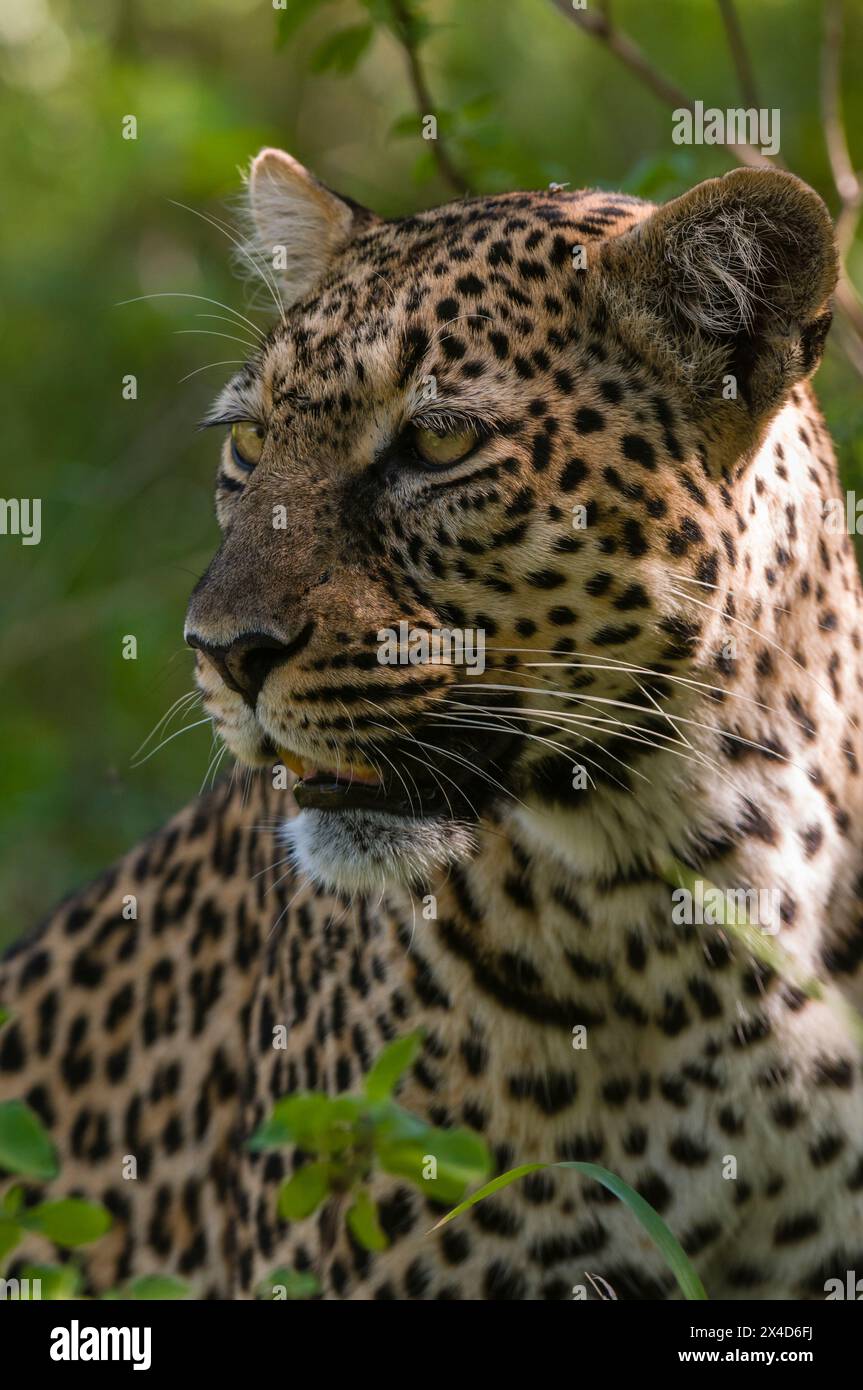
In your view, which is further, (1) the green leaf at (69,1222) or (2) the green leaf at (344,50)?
(2) the green leaf at (344,50)

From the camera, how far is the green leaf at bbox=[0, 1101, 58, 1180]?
342 cm

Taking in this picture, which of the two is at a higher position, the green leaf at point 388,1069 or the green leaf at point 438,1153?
the green leaf at point 388,1069

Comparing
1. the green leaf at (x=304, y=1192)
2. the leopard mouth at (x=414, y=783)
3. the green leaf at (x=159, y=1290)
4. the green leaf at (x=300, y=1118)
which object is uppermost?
the leopard mouth at (x=414, y=783)

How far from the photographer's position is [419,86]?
668cm

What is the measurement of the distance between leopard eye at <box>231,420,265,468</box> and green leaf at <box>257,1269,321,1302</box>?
6.31ft

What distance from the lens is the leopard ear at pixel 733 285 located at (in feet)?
13.3

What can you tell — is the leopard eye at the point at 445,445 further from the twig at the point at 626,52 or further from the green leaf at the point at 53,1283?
the twig at the point at 626,52

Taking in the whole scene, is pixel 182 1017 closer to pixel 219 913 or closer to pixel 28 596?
pixel 219 913

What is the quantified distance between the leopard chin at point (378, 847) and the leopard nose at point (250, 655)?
0.39 meters

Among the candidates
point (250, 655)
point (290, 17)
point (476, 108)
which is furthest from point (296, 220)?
point (250, 655)

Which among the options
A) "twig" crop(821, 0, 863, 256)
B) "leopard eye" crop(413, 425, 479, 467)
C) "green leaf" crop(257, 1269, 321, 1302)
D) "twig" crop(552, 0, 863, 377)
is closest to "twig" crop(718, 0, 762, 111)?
"twig" crop(552, 0, 863, 377)

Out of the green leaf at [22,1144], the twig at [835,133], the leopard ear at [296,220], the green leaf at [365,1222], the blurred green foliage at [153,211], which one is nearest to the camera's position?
the green leaf at [22,1144]

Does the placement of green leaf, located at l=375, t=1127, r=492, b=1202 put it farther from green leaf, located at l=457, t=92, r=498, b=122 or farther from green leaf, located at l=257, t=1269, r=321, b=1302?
green leaf, located at l=457, t=92, r=498, b=122

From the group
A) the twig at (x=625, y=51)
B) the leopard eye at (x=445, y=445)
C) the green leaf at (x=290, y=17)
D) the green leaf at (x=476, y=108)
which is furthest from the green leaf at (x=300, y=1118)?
the twig at (x=625, y=51)
